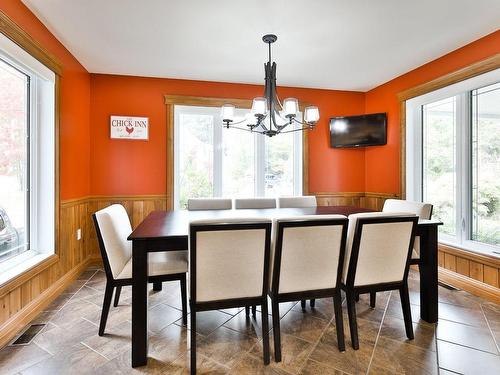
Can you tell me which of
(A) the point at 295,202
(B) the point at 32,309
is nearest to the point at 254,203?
(A) the point at 295,202

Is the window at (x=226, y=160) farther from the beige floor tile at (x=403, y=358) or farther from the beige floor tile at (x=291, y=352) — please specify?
the beige floor tile at (x=403, y=358)

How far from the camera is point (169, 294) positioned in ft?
8.93

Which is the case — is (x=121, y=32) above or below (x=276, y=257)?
above

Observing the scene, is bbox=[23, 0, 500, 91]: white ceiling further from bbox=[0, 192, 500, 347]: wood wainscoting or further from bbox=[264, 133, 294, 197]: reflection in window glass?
bbox=[0, 192, 500, 347]: wood wainscoting

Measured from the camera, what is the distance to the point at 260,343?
74.8 inches

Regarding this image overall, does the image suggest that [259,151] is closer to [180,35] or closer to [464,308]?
[180,35]

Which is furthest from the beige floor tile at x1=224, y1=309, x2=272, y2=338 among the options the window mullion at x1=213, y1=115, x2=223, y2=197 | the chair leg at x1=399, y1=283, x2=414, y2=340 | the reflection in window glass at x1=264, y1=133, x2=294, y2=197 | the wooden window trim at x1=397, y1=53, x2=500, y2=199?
the wooden window trim at x1=397, y1=53, x2=500, y2=199

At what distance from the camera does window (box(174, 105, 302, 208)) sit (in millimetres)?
3973

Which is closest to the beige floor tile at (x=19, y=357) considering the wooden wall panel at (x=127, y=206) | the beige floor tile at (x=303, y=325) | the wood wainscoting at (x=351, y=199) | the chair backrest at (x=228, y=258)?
the chair backrest at (x=228, y=258)

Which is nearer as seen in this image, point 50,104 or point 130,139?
point 50,104

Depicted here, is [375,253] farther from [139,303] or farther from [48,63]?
[48,63]

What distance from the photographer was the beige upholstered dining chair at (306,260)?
1.66 m

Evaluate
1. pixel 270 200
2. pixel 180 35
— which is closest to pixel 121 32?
pixel 180 35

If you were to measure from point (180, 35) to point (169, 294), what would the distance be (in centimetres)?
251
